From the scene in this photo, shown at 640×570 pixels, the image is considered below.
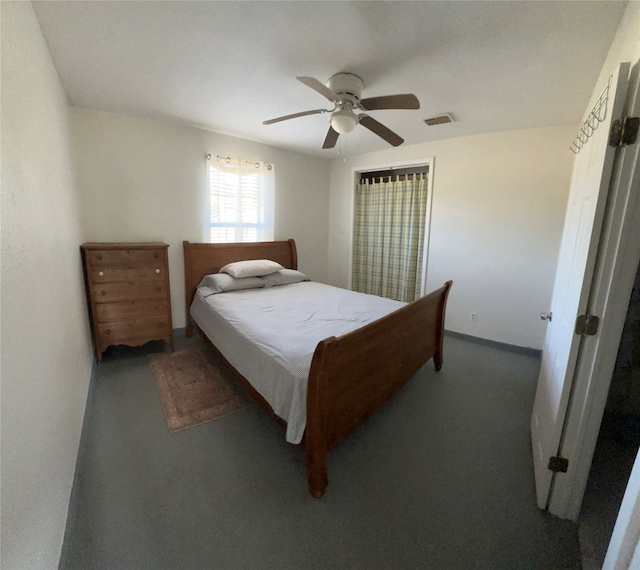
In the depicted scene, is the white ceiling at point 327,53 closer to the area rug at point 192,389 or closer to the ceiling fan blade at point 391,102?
the ceiling fan blade at point 391,102

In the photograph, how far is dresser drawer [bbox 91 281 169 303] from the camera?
2634mm

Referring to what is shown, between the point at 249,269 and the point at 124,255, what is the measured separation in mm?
1213

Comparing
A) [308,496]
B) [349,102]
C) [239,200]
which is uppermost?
[349,102]

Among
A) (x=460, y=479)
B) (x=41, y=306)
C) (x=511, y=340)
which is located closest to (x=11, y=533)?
(x=41, y=306)

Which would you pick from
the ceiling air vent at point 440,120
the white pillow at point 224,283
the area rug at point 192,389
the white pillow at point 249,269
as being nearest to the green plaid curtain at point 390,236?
the ceiling air vent at point 440,120

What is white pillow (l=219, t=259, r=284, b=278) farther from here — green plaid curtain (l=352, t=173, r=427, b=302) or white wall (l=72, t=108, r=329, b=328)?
green plaid curtain (l=352, t=173, r=427, b=302)

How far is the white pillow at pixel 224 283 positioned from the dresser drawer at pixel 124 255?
563 mm

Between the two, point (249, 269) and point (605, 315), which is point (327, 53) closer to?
point (605, 315)

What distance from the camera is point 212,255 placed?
352 centimetres

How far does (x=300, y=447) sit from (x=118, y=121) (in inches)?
135

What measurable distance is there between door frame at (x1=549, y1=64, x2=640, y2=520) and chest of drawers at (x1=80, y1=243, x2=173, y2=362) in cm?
324

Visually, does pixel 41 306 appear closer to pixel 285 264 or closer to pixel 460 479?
pixel 460 479

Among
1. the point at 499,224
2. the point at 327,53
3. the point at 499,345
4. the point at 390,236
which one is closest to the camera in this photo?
the point at 327,53

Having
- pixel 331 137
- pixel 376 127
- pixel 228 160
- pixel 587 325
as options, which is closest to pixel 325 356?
pixel 587 325
